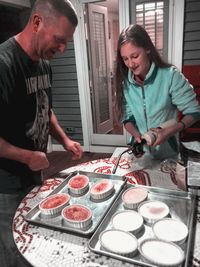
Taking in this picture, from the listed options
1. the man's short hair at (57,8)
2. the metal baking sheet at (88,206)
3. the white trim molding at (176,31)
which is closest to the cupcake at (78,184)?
the metal baking sheet at (88,206)

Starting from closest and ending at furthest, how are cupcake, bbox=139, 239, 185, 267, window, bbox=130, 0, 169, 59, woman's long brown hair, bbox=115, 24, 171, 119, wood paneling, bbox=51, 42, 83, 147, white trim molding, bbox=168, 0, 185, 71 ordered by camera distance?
cupcake, bbox=139, 239, 185, 267, woman's long brown hair, bbox=115, 24, 171, 119, white trim molding, bbox=168, 0, 185, 71, window, bbox=130, 0, 169, 59, wood paneling, bbox=51, 42, 83, 147

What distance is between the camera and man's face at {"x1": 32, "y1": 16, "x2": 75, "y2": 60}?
1.12 metres

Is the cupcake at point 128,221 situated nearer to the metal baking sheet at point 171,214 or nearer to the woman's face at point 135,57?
the metal baking sheet at point 171,214

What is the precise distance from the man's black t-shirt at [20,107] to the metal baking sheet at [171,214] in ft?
1.69

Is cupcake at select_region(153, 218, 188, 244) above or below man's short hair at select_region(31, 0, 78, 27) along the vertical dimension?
below

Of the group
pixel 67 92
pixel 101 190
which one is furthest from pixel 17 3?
pixel 101 190

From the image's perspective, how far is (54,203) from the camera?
1066mm

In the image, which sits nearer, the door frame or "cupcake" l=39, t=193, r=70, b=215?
"cupcake" l=39, t=193, r=70, b=215

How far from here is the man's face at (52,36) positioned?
112 centimetres

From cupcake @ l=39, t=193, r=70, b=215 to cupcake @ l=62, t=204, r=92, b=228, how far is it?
32mm

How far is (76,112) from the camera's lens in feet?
13.1

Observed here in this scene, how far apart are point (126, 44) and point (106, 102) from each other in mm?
3037

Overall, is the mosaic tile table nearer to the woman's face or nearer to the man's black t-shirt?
the man's black t-shirt

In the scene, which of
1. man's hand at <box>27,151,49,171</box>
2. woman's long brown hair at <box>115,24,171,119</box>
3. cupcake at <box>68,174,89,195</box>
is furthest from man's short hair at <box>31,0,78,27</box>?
cupcake at <box>68,174,89,195</box>
